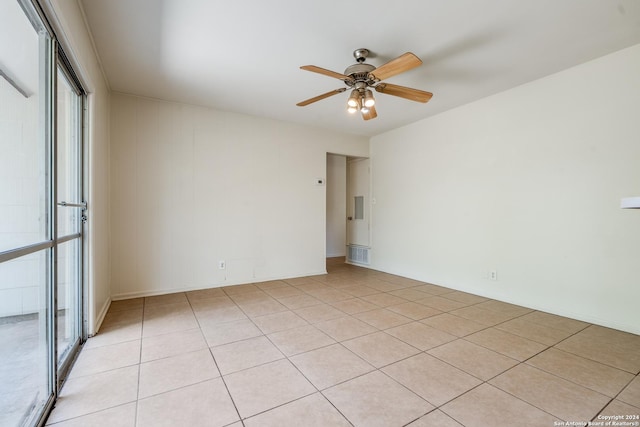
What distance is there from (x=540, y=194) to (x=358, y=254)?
3.51 m

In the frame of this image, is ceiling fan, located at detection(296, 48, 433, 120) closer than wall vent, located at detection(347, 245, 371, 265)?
Yes

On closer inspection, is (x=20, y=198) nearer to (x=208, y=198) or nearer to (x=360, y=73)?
(x=360, y=73)

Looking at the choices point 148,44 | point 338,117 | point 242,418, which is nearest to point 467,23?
Answer: point 338,117

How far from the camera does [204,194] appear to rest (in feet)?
13.8

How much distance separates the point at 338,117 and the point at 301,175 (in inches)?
45.7

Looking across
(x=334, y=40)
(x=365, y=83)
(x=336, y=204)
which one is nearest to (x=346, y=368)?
(x=365, y=83)

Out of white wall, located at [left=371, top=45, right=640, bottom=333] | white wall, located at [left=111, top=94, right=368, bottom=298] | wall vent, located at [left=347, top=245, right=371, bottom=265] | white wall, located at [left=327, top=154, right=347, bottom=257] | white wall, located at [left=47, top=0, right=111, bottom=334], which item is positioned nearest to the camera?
white wall, located at [left=47, top=0, right=111, bottom=334]

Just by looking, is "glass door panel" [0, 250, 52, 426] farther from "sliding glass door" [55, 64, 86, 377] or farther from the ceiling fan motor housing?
the ceiling fan motor housing

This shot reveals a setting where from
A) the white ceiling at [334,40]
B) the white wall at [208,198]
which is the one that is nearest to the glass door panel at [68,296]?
the white wall at [208,198]

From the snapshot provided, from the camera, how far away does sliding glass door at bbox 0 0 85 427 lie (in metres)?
1.33

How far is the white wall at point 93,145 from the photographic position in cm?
190

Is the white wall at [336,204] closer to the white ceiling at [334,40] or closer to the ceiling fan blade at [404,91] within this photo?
the white ceiling at [334,40]

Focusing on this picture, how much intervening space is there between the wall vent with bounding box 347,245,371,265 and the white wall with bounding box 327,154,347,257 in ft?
2.07

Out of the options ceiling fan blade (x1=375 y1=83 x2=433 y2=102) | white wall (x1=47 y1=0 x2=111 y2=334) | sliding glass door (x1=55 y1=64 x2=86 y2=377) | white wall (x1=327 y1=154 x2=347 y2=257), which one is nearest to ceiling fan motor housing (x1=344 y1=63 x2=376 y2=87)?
ceiling fan blade (x1=375 y1=83 x2=433 y2=102)
